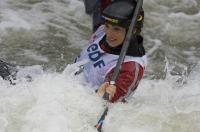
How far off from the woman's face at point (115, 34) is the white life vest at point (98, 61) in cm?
11

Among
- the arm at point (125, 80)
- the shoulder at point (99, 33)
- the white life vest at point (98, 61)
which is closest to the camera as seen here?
the arm at point (125, 80)

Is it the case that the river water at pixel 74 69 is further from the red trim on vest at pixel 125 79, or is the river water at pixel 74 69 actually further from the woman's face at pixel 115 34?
the woman's face at pixel 115 34

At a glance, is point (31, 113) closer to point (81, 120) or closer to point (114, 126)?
point (81, 120)

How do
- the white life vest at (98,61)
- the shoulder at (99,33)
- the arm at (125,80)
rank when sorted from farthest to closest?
the shoulder at (99,33)
the white life vest at (98,61)
the arm at (125,80)

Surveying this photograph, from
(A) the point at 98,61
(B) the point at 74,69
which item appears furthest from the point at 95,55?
(B) the point at 74,69

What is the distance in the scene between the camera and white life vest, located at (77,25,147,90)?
135 inches

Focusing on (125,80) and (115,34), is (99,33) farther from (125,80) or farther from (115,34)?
(125,80)

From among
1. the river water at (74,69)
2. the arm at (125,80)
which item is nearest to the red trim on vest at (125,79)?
the arm at (125,80)

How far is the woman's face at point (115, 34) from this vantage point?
331cm

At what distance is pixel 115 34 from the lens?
334 centimetres

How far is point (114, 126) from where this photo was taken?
3422mm

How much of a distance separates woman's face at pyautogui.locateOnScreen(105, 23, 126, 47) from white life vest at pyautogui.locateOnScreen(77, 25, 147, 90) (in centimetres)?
11

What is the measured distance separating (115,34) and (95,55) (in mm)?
291

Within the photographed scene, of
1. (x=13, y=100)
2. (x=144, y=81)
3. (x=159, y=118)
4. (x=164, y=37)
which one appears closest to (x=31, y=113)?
(x=13, y=100)
